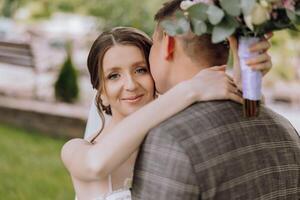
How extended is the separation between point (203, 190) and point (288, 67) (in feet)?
26.7

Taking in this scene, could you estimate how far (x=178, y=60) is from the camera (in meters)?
1.84

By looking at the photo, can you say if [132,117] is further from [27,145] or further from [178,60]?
[27,145]

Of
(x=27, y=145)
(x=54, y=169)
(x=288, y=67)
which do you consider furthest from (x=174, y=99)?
(x=288, y=67)

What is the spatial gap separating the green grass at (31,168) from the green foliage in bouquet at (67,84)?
2.95ft

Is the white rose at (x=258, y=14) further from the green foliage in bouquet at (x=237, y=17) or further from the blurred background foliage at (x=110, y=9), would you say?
the blurred background foliage at (x=110, y=9)

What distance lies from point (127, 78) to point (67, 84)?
6.93 m

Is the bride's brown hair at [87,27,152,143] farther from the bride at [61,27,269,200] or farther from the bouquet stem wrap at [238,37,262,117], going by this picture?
the bouquet stem wrap at [238,37,262,117]

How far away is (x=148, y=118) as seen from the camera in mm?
1746

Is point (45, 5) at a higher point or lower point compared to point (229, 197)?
lower

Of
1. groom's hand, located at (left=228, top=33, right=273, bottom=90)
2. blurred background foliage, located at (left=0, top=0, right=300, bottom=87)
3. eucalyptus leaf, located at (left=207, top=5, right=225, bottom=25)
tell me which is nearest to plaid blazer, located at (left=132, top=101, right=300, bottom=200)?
groom's hand, located at (left=228, top=33, right=273, bottom=90)

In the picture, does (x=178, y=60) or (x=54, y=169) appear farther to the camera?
(x=54, y=169)

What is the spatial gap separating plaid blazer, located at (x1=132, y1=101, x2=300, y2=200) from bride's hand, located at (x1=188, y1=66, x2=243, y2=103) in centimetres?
2

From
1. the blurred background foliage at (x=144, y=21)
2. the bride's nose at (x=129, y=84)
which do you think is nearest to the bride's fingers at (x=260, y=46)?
the bride's nose at (x=129, y=84)

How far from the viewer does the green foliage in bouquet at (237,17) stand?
1630 millimetres
